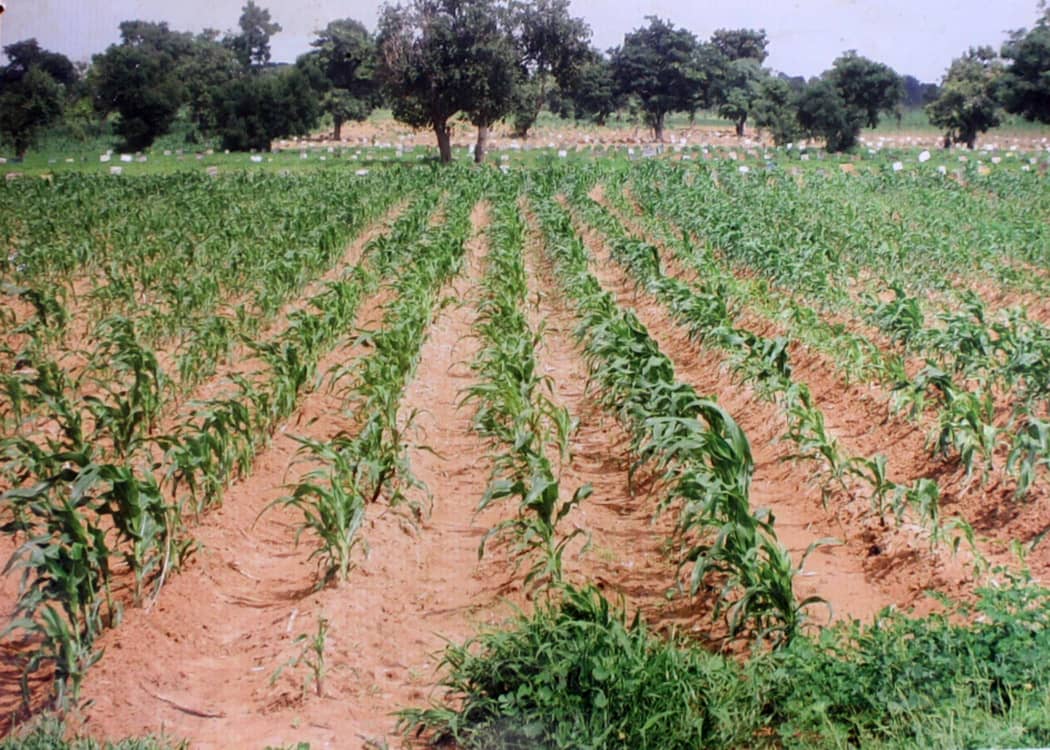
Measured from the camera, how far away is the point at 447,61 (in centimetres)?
1834

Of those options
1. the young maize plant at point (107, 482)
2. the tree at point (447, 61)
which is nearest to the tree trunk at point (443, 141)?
the tree at point (447, 61)

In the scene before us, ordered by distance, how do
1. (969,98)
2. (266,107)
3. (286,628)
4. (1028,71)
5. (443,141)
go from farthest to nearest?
(443,141)
(969,98)
(266,107)
(1028,71)
(286,628)

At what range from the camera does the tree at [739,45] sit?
795 cm

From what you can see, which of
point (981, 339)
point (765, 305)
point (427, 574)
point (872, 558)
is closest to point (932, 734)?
point (872, 558)

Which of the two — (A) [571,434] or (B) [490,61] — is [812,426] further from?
(B) [490,61]

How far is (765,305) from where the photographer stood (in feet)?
28.9

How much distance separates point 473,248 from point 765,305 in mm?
5643

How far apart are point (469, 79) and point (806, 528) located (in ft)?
50.6

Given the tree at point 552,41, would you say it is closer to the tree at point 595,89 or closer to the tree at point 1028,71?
the tree at point 595,89

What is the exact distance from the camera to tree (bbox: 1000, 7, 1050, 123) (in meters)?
13.1

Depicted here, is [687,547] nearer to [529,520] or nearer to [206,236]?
[529,520]

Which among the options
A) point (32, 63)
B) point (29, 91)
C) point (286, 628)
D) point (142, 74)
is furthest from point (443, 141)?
point (286, 628)

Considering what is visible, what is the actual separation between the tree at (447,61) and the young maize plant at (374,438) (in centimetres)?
341

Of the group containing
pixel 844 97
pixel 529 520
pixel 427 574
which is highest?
pixel 844 97
